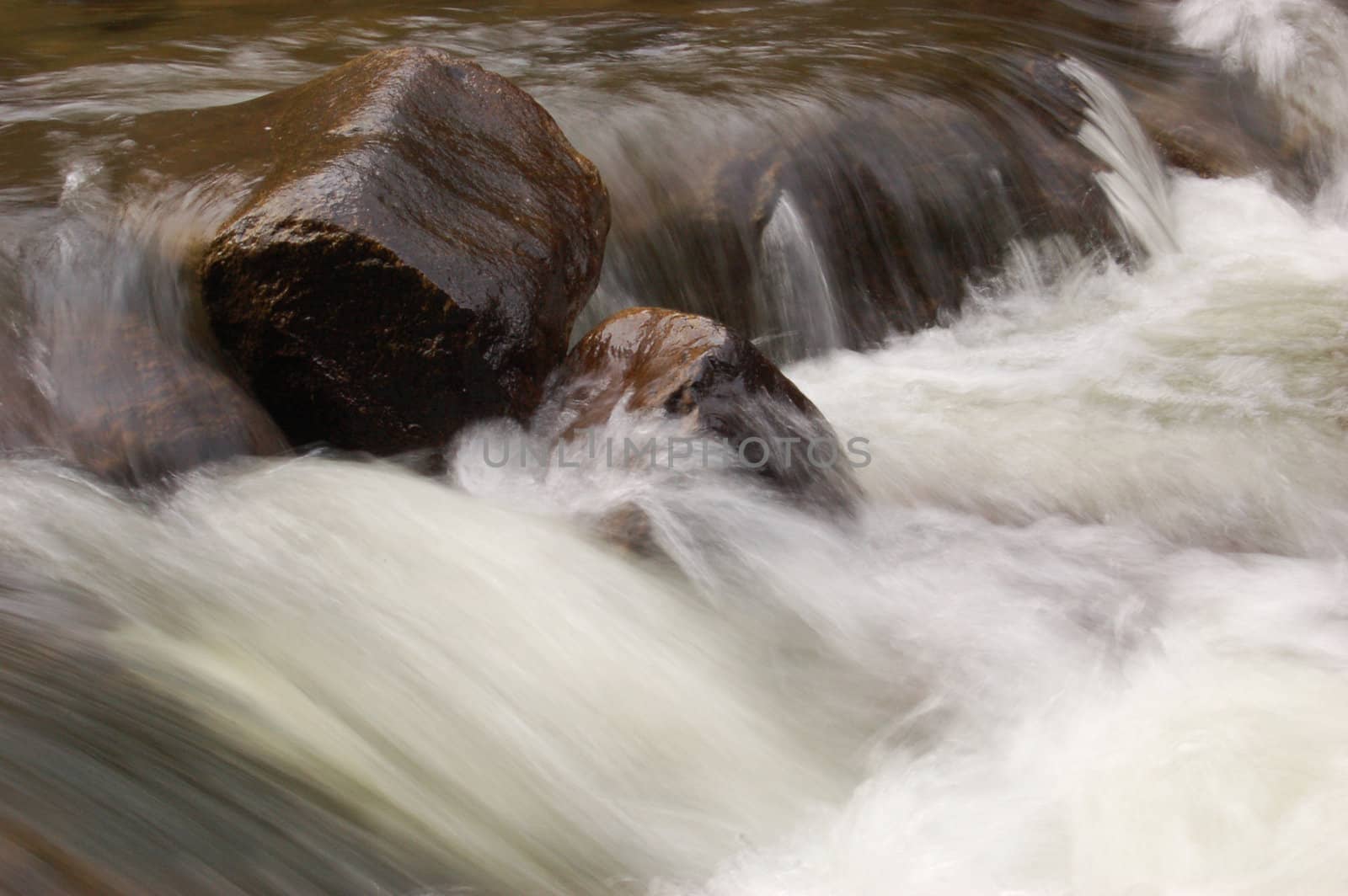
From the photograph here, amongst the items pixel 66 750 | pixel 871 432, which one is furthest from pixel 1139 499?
pixel 66 750

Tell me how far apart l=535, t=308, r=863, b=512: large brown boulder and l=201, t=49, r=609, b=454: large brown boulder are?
Result: 14 centimetres

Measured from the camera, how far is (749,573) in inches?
137

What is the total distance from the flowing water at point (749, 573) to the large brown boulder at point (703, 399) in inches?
5.1

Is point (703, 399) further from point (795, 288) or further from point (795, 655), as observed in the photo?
point (795, 288)

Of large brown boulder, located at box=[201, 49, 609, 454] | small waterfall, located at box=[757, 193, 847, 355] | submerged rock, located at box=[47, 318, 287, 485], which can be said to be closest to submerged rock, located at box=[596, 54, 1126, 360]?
small waterfall, located at box=[757, 193, 847, 355]

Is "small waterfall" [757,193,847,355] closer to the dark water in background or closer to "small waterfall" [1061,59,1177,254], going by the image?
the dark water in background

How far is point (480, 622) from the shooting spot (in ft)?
10.2

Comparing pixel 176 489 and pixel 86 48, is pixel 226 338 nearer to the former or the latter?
pixel 176 489

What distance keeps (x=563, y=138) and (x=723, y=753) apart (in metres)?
2.11

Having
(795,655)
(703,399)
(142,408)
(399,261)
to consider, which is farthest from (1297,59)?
(142,408)

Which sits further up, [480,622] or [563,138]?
[563,138]

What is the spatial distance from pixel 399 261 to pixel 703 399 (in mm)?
868

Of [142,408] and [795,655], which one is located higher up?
[142,408]

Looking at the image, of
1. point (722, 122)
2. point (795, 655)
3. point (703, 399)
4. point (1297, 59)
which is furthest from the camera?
point (1297, 59)
